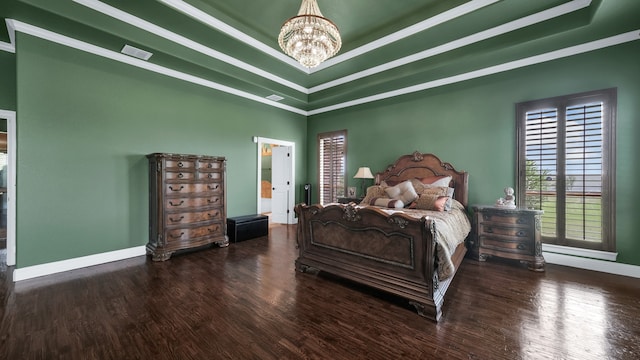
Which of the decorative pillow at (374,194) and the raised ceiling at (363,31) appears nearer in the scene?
the raised ceiling at (363,31)

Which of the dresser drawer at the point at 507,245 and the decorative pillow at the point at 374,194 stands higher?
the decorative pillow at the point at 374,194

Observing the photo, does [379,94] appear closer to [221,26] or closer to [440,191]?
[440,191]

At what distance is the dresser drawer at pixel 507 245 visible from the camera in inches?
131

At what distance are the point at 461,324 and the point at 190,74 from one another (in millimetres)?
5103

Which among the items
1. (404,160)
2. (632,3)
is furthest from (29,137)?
(632,3)

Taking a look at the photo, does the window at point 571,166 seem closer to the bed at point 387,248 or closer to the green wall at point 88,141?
the bed at point 387,248

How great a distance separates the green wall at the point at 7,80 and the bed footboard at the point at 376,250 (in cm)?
422

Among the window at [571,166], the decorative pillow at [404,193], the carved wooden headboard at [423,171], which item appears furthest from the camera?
the carved wooden headboard at [423,171]

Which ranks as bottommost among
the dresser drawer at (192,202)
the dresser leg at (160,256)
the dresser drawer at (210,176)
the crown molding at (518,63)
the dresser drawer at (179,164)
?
the dresser leg at (160,256)

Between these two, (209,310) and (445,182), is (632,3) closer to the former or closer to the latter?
(445,182)

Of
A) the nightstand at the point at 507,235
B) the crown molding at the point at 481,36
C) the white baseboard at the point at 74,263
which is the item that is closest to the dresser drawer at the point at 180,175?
the white baseboard at the point at 74,263

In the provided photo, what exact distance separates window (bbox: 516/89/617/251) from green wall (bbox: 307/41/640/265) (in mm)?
102

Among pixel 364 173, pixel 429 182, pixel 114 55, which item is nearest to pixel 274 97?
pixel 364 173

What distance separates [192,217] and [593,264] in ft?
18.7
